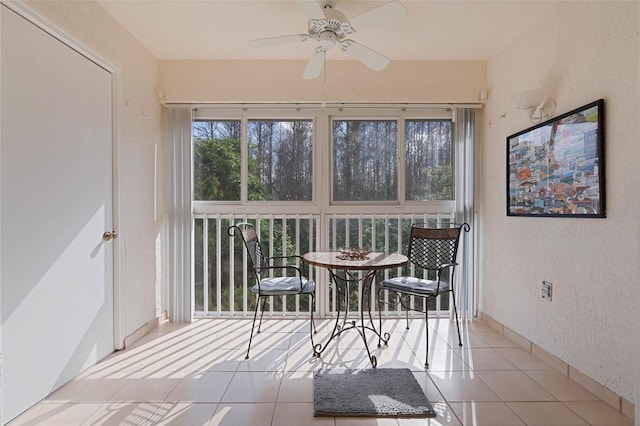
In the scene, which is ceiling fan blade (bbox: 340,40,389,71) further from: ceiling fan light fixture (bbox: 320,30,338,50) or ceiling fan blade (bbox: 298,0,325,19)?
ceiling fan blade (bbox: 298,0,325,19)

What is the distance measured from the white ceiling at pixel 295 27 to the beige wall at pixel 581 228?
26 cm

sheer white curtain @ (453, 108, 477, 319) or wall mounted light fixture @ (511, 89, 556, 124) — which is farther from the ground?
wall mounted light fixture @ (511, 89, 556, 124)

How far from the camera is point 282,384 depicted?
2.02 m

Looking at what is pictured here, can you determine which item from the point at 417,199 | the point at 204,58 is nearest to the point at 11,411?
the point at 204,58

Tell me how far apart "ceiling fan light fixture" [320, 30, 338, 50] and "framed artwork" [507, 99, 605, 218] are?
1.59 metres

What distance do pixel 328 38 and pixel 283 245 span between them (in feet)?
6.34

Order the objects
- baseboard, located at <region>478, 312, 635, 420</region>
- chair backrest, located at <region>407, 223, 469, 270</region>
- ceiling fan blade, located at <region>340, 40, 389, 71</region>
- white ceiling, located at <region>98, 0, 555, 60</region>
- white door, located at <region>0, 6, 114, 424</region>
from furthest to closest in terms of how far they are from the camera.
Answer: chair backrest, located at <region>407, 223, 469, 270</region>
white ceiling, located at <region>98, 0, 555, 60</region>
ceiling fan blade, located at <region>340, 40, 389, 71</region>
baseboard, located at <region>478, 312, 635, 420</region>
white door, located at <region>0, 6, 114, 424</region>

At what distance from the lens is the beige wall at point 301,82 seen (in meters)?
3.05

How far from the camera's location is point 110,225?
2.40 m

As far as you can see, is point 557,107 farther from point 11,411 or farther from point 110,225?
point 11,411

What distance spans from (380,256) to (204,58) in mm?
2448

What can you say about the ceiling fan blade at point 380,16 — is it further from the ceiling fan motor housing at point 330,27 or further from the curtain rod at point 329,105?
the curtain rod at point 329,105

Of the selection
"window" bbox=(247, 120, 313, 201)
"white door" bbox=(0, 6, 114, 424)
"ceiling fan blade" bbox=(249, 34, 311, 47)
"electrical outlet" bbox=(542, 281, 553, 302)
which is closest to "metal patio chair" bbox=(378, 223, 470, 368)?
"electrical outlet" bbox=(542, 281, 553, 302)

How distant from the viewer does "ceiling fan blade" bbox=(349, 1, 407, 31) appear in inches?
67.4
